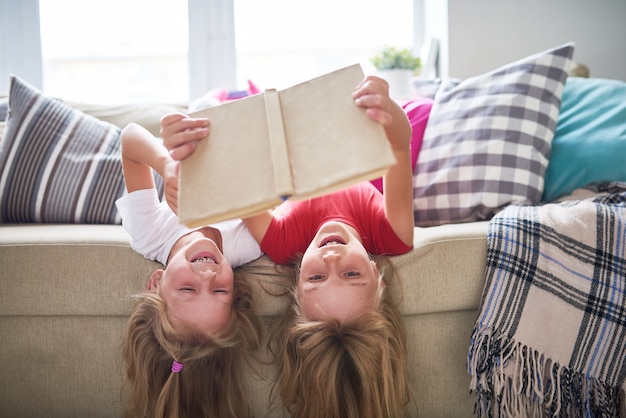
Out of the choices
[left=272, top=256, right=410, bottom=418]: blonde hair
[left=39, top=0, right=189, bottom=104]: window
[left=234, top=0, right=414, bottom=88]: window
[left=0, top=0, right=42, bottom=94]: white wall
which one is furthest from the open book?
[left=0, top=0, right=42, bottom=94]: white wall

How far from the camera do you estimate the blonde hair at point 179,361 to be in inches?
44.0

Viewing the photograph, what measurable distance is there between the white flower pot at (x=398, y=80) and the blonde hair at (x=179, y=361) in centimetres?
140

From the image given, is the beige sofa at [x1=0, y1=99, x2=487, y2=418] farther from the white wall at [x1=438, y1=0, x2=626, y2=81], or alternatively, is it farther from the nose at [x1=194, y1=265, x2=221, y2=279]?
the white wall at [x1=438, y1=0, x2=626, y2=81]

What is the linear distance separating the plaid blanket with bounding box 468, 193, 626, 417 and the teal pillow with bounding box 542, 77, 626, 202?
14.7 inches

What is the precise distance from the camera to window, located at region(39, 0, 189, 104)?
2.69 meters

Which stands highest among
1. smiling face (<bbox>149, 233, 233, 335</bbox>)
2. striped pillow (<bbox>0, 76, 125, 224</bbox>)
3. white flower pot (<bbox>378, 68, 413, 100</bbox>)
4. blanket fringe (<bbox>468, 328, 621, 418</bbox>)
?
white flower pot (<bbox>378, 68, 413, 100</bbox>)

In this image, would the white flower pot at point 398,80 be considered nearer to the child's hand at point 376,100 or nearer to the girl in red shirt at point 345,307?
the girl in red shirt at point 345,307

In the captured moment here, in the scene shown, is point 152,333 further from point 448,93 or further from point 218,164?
point 448,93

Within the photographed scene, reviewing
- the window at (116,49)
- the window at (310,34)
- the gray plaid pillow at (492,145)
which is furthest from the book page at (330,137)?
the window at (116,49)

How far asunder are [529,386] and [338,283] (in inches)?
17.0

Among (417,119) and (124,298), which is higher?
(417,119)

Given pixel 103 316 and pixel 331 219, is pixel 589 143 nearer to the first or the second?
pixel 331 219

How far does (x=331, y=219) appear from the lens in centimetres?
131

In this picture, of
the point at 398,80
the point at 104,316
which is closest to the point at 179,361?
the point at 104,316
